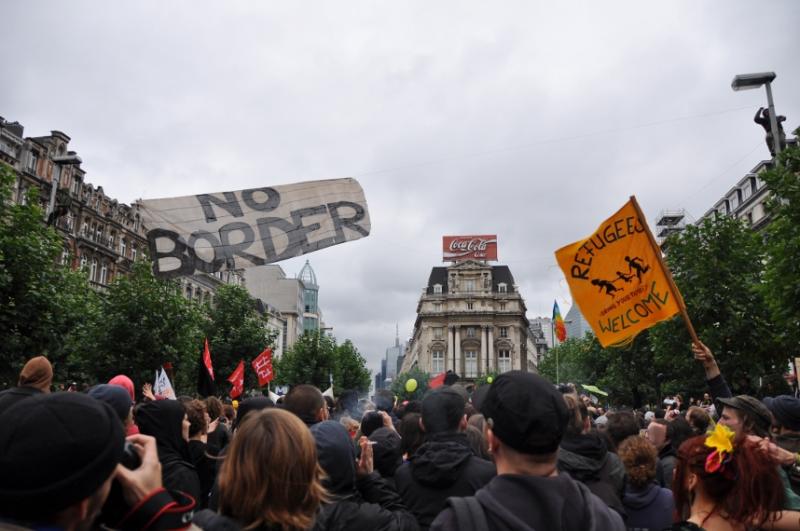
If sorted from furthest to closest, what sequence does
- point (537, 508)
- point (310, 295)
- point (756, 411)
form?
1. point (310, 295)
2. point (756, 411)
3. point (537, 508)

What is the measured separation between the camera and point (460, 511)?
2438 millimetres

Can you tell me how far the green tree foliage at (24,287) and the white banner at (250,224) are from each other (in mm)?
11680

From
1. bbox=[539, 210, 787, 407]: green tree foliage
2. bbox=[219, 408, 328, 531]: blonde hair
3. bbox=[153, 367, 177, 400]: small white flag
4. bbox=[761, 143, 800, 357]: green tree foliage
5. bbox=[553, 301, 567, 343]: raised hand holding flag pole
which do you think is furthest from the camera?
bbox=[553, 301, 567, 343]: raised hand holding flag pole

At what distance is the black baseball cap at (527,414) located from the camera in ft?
8.42

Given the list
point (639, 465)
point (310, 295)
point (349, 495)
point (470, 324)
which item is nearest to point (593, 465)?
point (639, 465)

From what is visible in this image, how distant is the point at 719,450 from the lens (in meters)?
3.14

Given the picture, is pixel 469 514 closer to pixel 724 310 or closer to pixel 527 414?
pixel 527 414

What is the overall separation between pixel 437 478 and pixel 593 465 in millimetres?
1381

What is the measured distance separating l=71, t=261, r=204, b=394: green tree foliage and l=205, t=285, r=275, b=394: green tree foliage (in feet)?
42.8

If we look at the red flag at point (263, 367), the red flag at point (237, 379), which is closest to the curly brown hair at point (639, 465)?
the red flag at point (237, 379)

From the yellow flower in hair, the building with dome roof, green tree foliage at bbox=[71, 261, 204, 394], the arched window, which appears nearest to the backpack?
the yellow flower in hair

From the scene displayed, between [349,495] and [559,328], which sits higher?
[559,328]

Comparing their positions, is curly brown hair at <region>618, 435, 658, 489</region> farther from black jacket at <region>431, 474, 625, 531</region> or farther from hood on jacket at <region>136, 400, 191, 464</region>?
hood on jacket at <region>136, 400, 191, 464</region>

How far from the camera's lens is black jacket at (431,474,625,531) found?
7.95 ft
